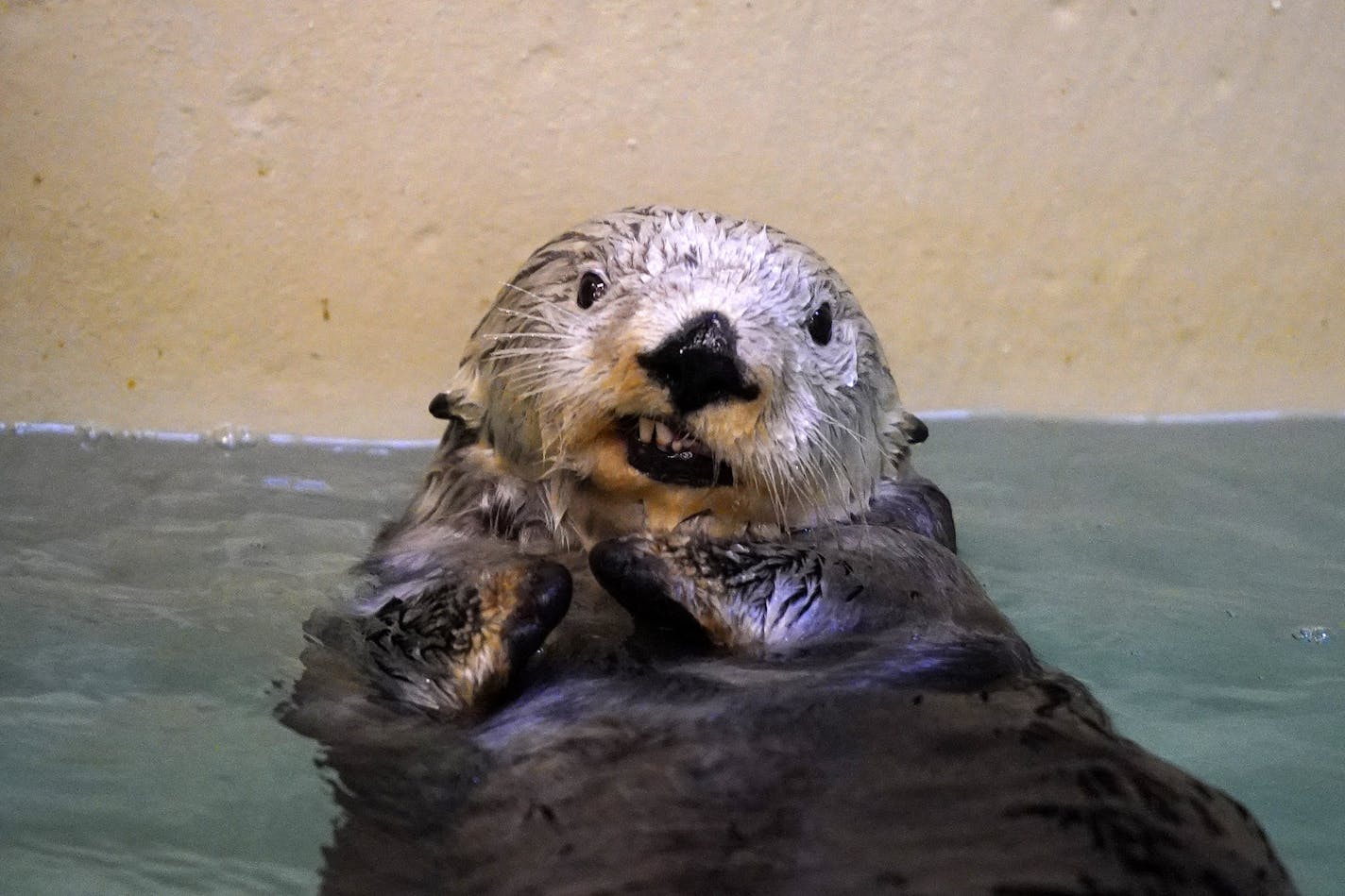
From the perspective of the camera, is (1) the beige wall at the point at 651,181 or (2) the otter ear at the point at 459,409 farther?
(1) the beige wall at the point at 651,181

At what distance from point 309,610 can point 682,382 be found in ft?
3.84

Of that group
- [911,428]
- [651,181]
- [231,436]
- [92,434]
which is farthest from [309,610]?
[651,181]

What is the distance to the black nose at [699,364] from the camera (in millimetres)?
2590

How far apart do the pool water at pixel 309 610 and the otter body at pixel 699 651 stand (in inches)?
8.6

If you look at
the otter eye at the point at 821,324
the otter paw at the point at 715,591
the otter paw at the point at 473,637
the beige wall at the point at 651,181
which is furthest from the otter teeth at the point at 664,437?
the beige wall at the point at 651,181

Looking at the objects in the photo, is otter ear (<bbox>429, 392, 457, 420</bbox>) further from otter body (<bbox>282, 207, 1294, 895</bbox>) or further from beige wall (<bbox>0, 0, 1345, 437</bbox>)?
beige wall (<bbox>0, 0, 1345, 437</bbox>)

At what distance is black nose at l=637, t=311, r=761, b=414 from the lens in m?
2.59

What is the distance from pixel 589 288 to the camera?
307 cm

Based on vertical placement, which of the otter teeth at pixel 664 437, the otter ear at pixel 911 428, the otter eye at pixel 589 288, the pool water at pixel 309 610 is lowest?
the pool water at pixel 309 610

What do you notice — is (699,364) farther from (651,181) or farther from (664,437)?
(651,181)

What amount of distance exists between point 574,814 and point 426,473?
1.35 metres

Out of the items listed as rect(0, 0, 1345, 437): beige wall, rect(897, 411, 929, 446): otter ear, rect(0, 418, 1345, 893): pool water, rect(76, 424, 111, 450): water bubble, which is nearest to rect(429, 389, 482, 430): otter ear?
rect(0, 418, 1345, 893): pool water

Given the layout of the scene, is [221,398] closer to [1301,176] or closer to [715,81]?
[715,81]

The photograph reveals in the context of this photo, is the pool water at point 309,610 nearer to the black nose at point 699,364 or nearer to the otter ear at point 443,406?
the otter ear at point 443,406
